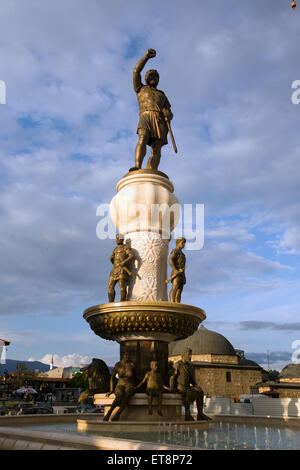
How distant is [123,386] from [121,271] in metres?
2.70

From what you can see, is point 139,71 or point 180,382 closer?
point 180,382

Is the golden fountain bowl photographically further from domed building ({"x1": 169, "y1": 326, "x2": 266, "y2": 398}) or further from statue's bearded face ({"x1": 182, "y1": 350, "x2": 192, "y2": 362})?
domed building ({"x1": 169, "y1": 326, "x2": 266, "y2": 398})

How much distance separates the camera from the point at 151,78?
12945 mm

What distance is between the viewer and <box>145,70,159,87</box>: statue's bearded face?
12945 millimetres

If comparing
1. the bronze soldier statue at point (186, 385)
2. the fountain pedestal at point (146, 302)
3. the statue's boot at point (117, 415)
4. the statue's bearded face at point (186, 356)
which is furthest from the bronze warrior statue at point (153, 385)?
the statue's bearded face at point (186, 356)

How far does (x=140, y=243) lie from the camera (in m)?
11.0

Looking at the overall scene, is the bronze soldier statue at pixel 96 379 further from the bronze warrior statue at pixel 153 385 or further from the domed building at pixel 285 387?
the domed building at pixel 285 387

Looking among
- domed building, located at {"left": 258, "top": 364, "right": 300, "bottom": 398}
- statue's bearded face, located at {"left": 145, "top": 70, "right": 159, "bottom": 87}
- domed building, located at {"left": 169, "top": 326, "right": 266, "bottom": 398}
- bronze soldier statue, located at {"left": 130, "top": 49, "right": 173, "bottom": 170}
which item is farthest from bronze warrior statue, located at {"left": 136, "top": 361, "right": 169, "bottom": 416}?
domed building, located at {"left": 169, "top": 326, "right": 266, "bottom": 398}

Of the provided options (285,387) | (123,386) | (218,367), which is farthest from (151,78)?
(218,367)
